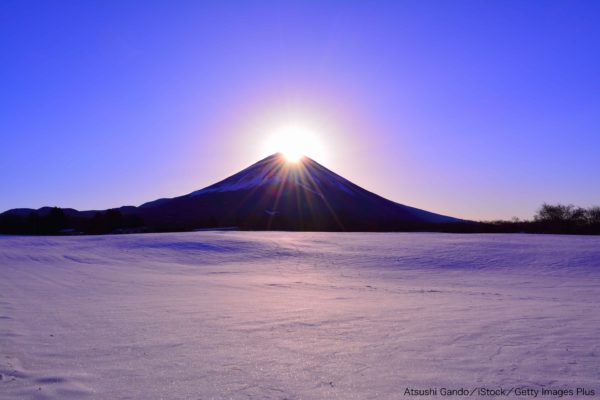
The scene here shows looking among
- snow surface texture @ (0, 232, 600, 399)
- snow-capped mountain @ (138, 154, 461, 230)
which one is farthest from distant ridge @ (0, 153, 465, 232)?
snow surface texture @ (0, 232, 600, 399)

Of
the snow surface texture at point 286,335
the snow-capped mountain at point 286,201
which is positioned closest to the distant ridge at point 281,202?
the snow-capped mountain at point 286,201

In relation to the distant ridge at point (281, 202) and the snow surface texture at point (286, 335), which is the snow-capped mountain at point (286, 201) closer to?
the distant ridge at point (281, 202)

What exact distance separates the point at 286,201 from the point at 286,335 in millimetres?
99574

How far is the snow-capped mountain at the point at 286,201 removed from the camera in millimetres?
94625

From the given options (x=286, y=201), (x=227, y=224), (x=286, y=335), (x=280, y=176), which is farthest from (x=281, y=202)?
(x=286, y=335)

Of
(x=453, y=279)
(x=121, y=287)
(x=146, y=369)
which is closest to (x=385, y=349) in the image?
(x=146, y=369)

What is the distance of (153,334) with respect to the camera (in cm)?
805

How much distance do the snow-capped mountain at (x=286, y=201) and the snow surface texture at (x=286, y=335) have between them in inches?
2472

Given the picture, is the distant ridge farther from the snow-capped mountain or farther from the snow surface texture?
the snow surface texture

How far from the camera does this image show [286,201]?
108 meters

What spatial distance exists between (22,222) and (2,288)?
234ft

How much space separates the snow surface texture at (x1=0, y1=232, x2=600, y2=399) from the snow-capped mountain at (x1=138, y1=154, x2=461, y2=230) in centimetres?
6280

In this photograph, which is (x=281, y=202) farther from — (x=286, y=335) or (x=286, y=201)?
(x=286, y=335)

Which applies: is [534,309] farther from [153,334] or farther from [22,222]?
[22,222]
